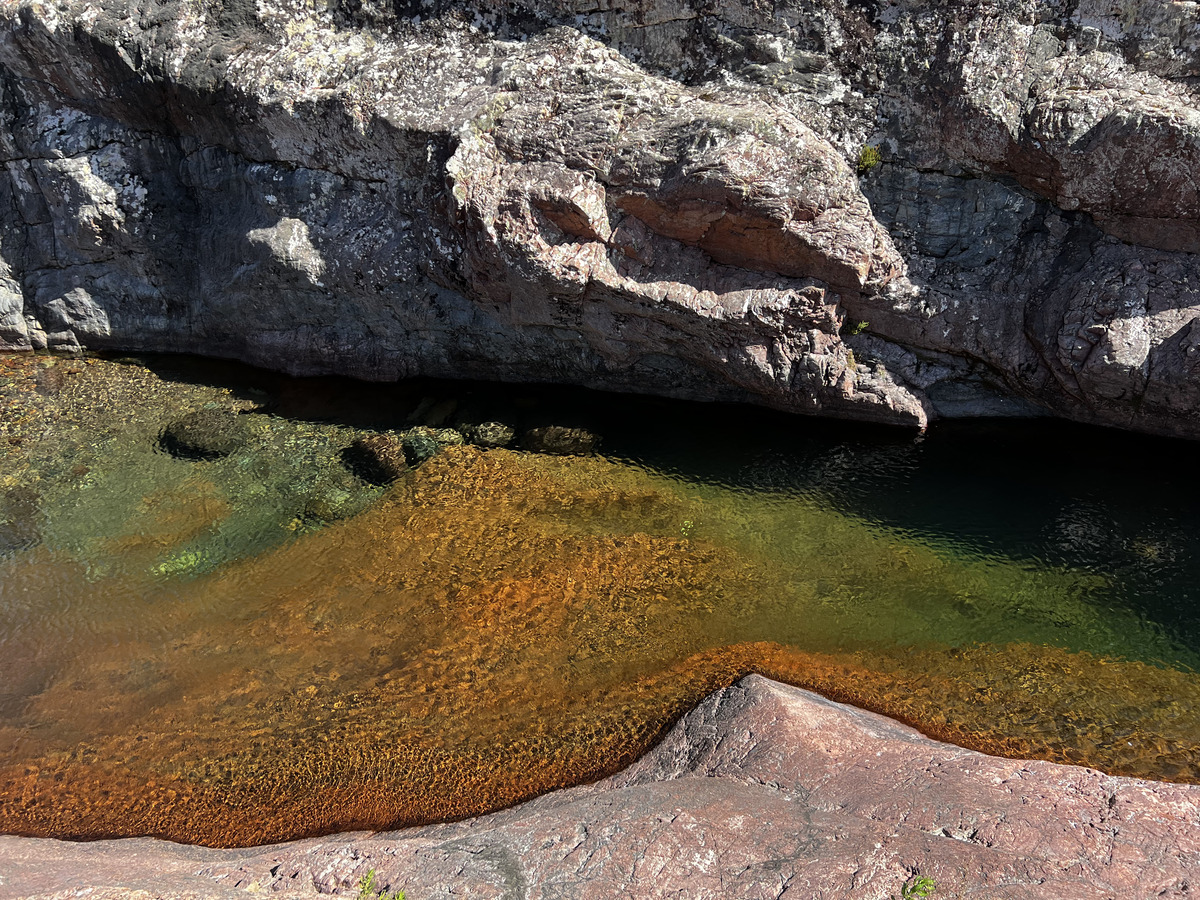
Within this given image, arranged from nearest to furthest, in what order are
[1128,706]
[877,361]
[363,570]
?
[1128,706] < [363,570] < [877,361]

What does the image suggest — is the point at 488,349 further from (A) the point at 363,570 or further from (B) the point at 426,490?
(A) the point at 363,570

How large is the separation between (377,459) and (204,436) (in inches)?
97.7

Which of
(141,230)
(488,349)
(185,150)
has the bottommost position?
(488,349)

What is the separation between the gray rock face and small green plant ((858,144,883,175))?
0.43 ft

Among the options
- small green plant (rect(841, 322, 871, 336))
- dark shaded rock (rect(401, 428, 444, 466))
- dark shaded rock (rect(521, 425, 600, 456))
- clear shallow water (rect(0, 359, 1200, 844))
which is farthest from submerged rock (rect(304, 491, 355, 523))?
small green plant (rect(841, 322, 871, 336))

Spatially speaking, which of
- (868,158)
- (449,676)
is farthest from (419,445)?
(868,158)

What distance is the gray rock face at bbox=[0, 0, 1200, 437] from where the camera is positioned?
9367 millimetres

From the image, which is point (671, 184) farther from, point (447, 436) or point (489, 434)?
point (447, 436)

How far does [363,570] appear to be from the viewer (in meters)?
8.64

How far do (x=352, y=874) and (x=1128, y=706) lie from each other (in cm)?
641

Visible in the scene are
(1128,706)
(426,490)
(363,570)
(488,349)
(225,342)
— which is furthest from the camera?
(225,342)

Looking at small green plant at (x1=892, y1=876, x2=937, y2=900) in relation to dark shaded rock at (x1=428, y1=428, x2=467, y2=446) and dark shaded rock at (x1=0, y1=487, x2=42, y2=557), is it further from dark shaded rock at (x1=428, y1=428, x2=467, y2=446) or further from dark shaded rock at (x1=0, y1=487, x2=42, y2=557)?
dark shaded rock at (x1=0, y1=487, x2=42, y2=557)

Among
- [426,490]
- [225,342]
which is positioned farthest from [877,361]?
[225,342]

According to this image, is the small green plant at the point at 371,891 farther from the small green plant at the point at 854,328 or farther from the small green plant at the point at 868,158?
the small green plant at the point at 868,158
